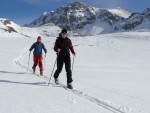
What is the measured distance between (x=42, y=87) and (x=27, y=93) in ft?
4.49

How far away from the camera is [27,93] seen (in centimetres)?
958

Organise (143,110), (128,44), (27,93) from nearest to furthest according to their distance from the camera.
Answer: (143,110), (27,93), (128,44)

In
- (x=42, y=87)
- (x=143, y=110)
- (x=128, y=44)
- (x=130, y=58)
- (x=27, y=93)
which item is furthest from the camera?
(x=128, y=44)

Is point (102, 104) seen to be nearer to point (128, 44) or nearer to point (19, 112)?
point (19, 112)

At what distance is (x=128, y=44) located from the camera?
48.3 meters

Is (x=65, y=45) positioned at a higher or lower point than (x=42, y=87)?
higher

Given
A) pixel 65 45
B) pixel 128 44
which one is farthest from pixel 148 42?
pixel 65 45

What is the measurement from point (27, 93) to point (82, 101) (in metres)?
1.73

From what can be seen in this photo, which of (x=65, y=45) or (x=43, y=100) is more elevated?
(x=65, y=45)

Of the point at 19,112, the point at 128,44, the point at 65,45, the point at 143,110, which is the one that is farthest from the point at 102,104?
the point at 128,44

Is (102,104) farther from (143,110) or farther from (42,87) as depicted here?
(42,87)

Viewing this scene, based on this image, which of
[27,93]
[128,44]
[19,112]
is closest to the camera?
[19,112]

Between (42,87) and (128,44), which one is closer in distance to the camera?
(42,87)

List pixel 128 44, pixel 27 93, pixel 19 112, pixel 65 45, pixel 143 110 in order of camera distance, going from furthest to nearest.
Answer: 1. pixel 128 44
2. pixel 65 45
3. pixel 27 93
4. pixel 143 110
5. pixel 19 112
